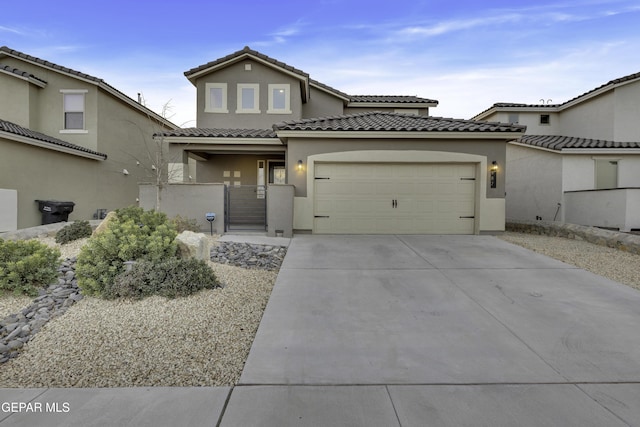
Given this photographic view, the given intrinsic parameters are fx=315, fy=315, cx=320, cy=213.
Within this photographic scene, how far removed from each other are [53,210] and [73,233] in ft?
17.4

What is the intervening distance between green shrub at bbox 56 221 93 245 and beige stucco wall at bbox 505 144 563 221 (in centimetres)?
1733

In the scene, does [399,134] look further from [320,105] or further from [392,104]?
[392,104]

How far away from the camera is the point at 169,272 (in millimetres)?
4809

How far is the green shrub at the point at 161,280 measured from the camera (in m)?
4.54

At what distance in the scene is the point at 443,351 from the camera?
10.8ft

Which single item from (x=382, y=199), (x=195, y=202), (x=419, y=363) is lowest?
(x=419, y=363)

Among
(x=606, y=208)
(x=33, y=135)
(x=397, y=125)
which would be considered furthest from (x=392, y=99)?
(x=33, y=135)

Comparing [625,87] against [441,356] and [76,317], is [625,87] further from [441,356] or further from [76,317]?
[76,317]

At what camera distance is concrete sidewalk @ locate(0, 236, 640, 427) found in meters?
2.36

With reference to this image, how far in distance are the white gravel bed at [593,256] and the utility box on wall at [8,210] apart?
16.1 metres

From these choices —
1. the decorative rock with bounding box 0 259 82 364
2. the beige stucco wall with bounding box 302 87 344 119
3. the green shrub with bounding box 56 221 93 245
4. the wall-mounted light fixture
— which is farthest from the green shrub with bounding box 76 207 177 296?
the beige stucco wall with bounding box 302 87 344 119

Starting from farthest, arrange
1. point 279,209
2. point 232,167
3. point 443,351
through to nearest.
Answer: point 232,167
point 279,209
point 443,351

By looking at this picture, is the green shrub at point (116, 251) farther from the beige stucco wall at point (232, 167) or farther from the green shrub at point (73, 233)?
the beige stucco wall at point (232, 167)

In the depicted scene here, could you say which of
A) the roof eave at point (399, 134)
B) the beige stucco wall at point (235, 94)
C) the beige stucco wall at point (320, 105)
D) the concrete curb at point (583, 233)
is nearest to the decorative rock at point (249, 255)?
the roof eave at point (399, 134)
